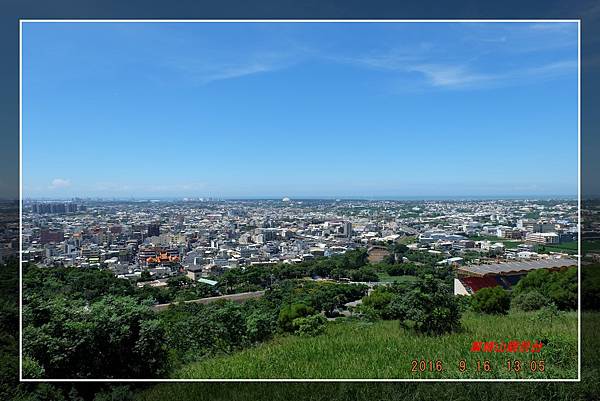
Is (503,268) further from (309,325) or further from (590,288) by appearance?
(309,325)

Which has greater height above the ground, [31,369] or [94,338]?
[94,338]

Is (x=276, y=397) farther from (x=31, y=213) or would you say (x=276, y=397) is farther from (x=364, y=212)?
(x=31, y=213)

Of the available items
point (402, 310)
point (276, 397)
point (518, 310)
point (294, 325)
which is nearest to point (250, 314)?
point (294, 325)

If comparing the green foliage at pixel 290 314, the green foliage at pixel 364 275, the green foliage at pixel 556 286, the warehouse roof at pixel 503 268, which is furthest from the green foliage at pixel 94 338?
the green foliage at pixel 556 286

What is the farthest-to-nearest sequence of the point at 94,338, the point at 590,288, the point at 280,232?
the point at 590,288 < the point at 280,232 < the point at 94,338

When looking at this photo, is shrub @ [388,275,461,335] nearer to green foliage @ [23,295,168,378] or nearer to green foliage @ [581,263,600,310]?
green foliage @ [581,263,600,310]

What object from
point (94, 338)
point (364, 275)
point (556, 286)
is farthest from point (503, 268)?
point (94, 338)

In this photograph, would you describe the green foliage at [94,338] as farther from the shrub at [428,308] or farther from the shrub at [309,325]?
the shrub at [428,308]
